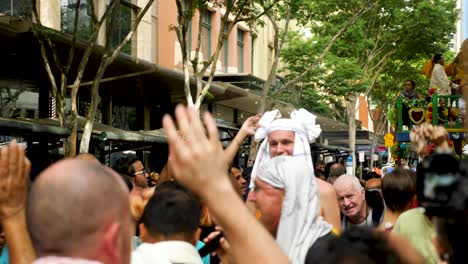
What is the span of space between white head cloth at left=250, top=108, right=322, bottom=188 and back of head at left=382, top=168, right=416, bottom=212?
0.54 meters

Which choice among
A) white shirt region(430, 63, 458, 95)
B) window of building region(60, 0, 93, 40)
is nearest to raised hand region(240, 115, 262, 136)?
white shirt region(430, 63, 458, 95)

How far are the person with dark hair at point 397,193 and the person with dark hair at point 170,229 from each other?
1.60 m

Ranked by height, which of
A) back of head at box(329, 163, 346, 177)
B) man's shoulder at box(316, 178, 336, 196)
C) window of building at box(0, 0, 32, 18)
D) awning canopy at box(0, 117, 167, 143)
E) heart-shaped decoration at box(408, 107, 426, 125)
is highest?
window of building at box(0, 0, 32, 18)

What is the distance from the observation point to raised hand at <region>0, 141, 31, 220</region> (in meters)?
2.75

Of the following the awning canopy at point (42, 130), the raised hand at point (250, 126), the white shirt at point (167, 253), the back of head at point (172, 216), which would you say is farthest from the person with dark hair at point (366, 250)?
the awning canopy at point (42, 130)

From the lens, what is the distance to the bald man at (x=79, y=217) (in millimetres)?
2055

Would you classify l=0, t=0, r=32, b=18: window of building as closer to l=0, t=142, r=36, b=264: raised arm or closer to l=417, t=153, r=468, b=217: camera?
l=0, t=142, r=36, b=264: raised arm

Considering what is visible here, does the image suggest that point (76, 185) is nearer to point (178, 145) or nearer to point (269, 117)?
point (178, 145)

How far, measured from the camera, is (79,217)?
2.05m

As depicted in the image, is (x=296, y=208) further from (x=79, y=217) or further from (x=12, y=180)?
(x=79, y=217)

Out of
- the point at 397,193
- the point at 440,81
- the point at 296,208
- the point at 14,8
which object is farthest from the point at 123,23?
the point at 296,208

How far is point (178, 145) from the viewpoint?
205 centimetres

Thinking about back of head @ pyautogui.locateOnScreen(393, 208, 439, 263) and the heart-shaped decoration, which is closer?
back of head @ pyautogui.locateOnScreen(393, 208, 439, 263)

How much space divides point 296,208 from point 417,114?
9.89 m
